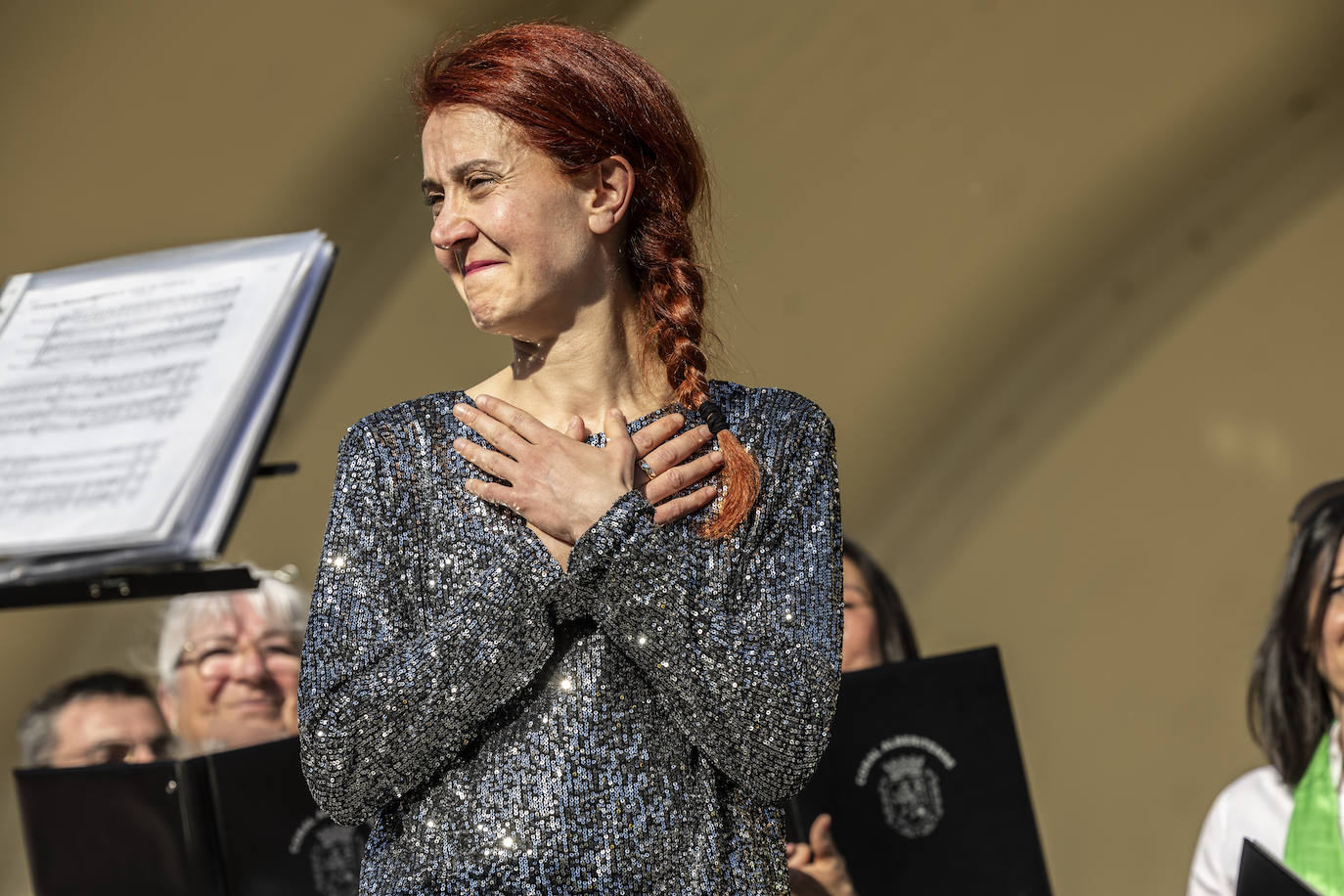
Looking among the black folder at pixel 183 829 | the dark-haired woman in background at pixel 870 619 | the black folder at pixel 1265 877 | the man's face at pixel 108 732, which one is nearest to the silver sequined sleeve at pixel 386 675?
the black folder at pixel 183 829

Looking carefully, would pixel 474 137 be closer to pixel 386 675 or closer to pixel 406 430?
pixel 406 430

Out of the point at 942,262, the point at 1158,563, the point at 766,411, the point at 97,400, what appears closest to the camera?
the point at 97,400

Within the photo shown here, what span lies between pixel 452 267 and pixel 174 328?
0.29 meters

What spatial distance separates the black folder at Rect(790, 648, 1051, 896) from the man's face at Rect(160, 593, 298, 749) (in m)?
1.11

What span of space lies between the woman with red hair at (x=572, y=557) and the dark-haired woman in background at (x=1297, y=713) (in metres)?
1.38

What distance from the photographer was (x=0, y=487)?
1436 millimetres

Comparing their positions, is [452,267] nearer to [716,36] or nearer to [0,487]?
[0,487]

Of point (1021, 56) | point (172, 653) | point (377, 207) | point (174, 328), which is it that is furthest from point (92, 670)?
Result: point (1021, 56)

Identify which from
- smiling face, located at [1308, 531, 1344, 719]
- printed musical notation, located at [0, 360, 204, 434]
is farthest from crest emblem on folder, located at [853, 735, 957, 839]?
printed musical notation, located at [0, 360, 204, 434]

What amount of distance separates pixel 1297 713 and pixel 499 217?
1.84 m

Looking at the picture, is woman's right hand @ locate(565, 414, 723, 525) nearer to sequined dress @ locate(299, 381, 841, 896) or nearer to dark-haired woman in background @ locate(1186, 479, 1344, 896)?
sequined dress @ locate(299, 381, 841, 896)

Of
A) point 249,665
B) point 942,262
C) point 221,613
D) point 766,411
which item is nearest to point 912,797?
point 766,411

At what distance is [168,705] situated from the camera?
314 cm

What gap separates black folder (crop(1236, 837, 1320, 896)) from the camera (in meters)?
1.83
